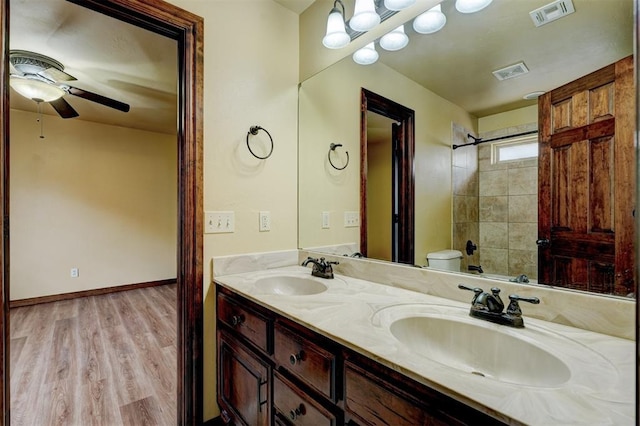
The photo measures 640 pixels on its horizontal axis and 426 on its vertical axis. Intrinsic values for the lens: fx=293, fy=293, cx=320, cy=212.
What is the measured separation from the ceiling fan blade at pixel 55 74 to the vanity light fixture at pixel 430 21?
8.25 ft

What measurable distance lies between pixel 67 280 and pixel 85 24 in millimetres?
3443

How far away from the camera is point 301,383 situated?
984 millimetres

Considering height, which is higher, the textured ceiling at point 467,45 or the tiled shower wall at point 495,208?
the textured ceiling at point 467,45

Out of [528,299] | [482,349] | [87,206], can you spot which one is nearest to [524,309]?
[528,299]

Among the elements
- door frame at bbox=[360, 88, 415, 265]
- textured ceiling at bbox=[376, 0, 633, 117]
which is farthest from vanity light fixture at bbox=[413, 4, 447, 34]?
door frame at bbox=[360, 88, 415, 265]

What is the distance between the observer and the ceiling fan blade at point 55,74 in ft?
7.46

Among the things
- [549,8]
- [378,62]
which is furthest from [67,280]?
[549,8]

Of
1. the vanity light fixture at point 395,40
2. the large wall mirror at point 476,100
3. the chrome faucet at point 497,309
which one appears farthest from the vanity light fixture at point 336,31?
the chrome faucet at point 497,309

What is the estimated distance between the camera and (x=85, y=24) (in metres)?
1.96

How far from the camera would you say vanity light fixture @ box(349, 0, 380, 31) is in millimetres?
1445

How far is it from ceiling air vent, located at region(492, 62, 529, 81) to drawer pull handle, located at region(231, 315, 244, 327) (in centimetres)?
145

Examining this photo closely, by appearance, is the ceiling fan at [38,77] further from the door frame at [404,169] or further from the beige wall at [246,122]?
the door frame at [404,169]

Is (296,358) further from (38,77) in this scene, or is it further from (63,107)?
(63,107)

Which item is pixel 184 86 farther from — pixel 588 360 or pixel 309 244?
pixel 588 360
